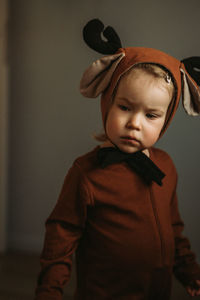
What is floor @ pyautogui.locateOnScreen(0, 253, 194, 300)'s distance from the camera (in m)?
1.27

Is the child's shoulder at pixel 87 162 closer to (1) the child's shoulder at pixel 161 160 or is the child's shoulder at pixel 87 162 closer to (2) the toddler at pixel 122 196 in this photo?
(2) the toddler at pixel 122 196

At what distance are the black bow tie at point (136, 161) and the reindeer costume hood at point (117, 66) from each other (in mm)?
107

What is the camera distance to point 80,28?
1240 mm

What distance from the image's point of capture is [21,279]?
137 centimetres

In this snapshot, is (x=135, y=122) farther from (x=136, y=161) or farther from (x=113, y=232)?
(x=113, y=232)

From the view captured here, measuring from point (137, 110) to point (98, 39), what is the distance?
0.71ft

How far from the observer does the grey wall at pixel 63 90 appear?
118 cm

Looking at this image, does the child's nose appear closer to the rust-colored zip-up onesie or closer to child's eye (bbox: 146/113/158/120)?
child's eye (bbox: 146/113/158/120)

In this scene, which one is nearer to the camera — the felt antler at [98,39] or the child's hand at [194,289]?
the felt antler at [98,39]

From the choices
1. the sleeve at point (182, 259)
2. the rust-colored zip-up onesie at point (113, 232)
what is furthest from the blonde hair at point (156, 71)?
the sleeve at point (182, 259)

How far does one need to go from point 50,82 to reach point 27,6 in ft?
1.21

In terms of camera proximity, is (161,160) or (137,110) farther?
(161,160)

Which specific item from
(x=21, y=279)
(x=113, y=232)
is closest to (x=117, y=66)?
(x=113, y=232)

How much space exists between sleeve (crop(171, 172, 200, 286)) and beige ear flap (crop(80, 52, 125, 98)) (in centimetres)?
46
